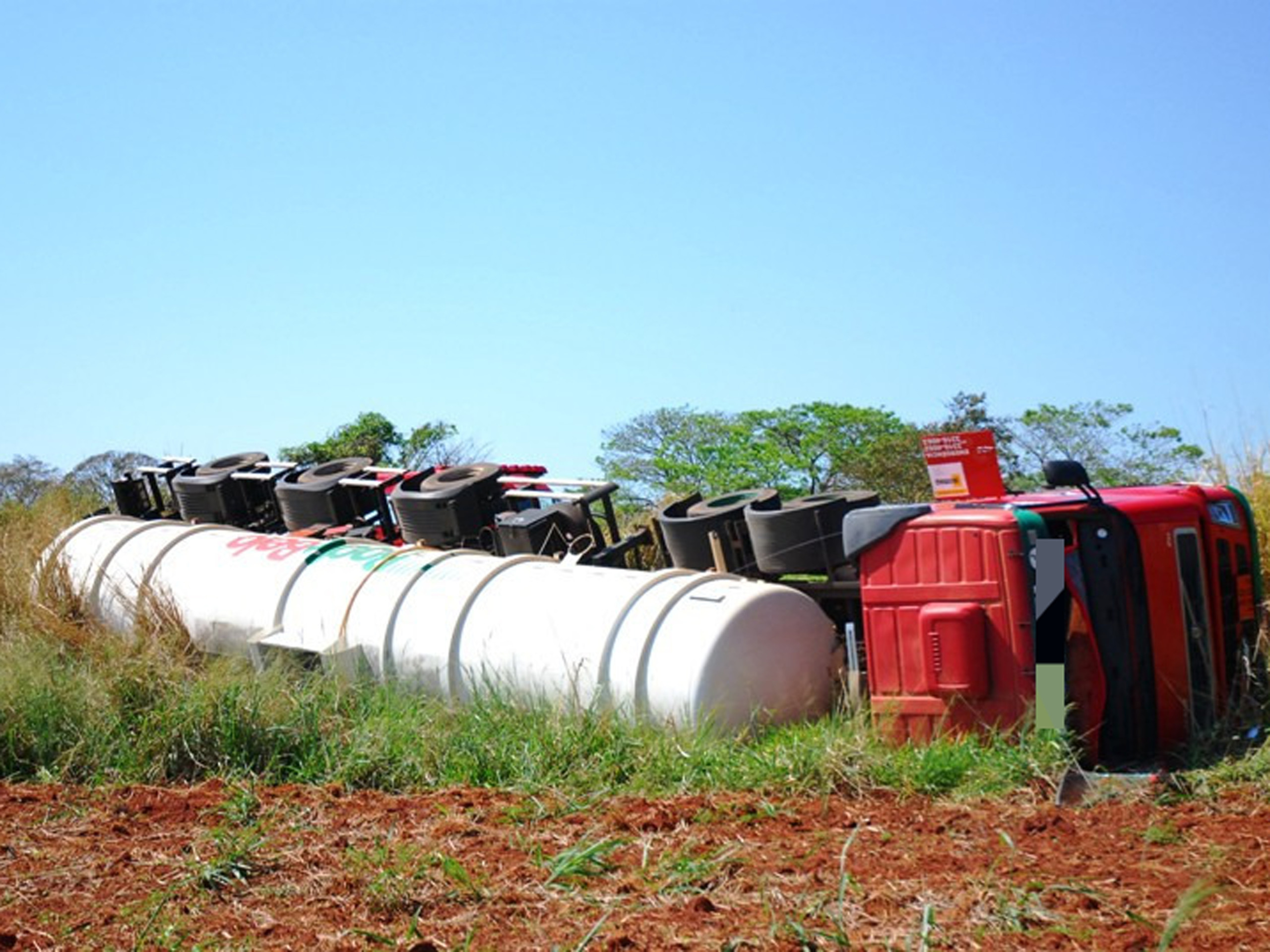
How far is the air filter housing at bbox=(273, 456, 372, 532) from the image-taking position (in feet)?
46.1

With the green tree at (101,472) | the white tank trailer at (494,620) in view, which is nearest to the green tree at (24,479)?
the green tree at (101,472)

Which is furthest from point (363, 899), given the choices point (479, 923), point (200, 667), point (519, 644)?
point (200, 667)

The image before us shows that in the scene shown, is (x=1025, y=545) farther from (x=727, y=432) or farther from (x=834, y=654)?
(x=727, y=432)

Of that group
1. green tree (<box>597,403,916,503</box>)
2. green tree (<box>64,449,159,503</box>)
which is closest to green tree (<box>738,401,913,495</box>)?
green tree (<box>597,403,916,503</box>)

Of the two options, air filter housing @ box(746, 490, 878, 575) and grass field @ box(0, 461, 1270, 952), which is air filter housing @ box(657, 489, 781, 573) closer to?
air filter housing @ box(746, 490, 878, 575)

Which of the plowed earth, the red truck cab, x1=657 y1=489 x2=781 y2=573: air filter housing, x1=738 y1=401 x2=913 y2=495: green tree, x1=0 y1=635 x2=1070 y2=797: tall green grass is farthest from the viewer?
x1=738 y1=401 x2=913 y2=495: green tree

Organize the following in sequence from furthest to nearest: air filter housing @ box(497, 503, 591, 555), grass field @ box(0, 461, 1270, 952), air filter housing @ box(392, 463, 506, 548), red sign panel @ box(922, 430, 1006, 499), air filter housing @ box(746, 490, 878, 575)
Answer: air filter housing @ box(392, 463, 506, 548), air filter housing @ box(497, 503, 591, 555), air filter housing @ box(746, 490, 878, 575), red sign panel @ box(922, 430, 1006, 499), grass field @ box(0, 461, 1270, 952)

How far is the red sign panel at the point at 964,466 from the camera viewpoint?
8.61m

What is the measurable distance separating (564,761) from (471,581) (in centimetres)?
273

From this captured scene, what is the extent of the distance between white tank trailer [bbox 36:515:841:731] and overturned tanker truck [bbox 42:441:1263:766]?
0.02 meters

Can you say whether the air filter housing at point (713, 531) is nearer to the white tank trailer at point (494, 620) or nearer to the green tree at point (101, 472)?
the white tank trailer at point (494, 620)

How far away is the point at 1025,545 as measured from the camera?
7566mm

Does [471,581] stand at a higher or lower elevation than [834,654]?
higher

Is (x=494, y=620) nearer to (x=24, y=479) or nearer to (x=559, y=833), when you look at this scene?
(x=559, y=833)
